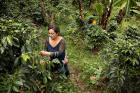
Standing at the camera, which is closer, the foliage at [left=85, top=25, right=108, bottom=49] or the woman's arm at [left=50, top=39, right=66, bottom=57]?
the woman's arm at [left=50, top=39, right=66, bottom=57]

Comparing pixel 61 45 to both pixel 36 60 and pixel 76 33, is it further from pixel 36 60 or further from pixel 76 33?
pixel 76 33

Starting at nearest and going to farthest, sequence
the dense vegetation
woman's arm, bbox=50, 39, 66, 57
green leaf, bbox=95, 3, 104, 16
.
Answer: the dense vegetation < woman's arm, bbox=50, 39, 66, 57 < green leaf, bbox=95, 3, 104, 16

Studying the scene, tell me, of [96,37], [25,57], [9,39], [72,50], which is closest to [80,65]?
[72,50]

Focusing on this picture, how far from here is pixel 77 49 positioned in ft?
32.7

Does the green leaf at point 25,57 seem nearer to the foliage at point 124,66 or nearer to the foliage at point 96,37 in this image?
the foliage at point 124,66

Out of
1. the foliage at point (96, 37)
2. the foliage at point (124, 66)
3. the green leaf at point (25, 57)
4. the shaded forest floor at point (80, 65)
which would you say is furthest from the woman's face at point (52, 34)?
the foliage at point (96, 37)

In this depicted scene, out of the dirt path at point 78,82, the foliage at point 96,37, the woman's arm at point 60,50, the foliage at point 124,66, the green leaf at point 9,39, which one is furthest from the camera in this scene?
the foliage at point 96,37

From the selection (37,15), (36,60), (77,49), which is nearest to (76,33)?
(77,49)

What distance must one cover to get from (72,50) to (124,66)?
3731 mm

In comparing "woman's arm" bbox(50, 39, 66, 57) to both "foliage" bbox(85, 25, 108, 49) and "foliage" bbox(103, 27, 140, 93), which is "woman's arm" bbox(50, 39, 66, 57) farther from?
"foliage" bbox(85, 25, 108, 49)

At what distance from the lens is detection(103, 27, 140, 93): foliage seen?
617 centimetres

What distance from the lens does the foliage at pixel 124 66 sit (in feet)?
20.2

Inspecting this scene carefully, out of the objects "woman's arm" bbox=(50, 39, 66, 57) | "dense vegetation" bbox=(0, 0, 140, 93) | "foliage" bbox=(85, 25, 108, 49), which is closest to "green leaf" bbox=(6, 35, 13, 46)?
"dense vegetation" bbox=(0, 0, 140, 93)

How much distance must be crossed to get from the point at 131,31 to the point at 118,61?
1.00 meters
